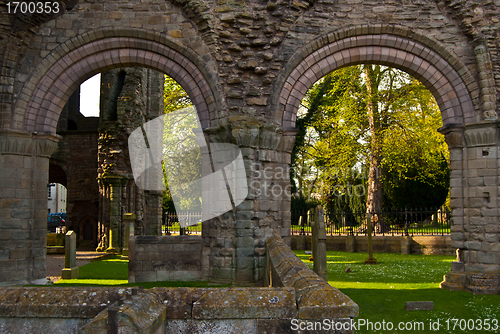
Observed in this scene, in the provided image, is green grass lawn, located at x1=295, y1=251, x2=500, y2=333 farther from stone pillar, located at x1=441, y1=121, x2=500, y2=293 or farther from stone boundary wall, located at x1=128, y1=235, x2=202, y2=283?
stone boundary wall, located at x1=128, y1=235, x2=202, y2=283

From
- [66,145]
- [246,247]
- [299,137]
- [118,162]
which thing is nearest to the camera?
[246,247]

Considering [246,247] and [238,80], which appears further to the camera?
[238,80]

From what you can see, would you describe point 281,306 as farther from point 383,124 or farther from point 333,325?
point 383,124

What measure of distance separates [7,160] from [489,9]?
31.9ft

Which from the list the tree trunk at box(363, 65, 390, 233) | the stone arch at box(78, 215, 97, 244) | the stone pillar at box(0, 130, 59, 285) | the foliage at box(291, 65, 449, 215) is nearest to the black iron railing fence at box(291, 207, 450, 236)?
the tree trunk at box(363, 65, 390, 233)

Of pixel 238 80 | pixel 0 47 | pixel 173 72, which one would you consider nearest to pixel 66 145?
pixel 0 47

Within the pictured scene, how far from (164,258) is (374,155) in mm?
11650

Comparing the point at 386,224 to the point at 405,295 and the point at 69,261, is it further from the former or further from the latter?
the point at 69,261

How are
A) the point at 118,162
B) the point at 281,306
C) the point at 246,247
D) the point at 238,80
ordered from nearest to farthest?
1. the point at 281,306
2. the point at 246,247
3. the point at 238,80
4. the point at 118,162

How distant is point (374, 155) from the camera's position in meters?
17.2

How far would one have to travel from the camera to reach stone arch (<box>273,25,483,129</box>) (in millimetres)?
8000

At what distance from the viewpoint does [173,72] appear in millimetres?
8242

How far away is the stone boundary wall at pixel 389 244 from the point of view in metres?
14.3

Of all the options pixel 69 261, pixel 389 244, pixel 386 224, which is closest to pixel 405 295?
pixel 69 261
